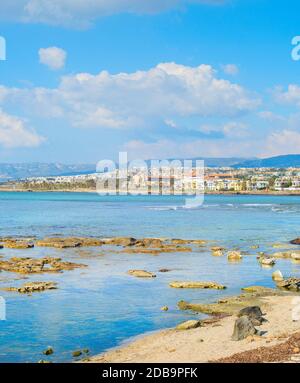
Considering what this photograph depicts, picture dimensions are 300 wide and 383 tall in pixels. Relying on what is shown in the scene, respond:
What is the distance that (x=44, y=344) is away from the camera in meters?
23.7

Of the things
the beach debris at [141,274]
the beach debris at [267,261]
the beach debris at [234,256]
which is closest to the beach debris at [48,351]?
the beach debris at [141,274]

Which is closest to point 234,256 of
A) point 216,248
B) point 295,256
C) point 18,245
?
point 295,256

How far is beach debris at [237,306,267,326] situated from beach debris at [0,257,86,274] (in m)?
18.5

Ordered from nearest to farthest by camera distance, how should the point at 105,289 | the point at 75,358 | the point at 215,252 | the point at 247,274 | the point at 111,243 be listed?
the point at 75,358, the point at 105,289, the point at 247,274, the point at 215,252, the point at 111,243

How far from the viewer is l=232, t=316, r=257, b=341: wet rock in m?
22.7

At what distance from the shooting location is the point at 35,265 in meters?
42.7

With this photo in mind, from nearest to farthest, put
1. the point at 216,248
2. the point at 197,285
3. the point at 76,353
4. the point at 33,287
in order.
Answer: the point at 76,353 → the point at 33,287 → the point at 197,285 → the point at 216,248

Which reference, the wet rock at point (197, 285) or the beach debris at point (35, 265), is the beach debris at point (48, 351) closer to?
the wet rock at point (197, 285)

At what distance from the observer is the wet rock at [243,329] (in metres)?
22.7

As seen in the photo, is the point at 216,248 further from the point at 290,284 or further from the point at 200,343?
the point at 200,343

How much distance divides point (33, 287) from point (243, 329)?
1566cm
